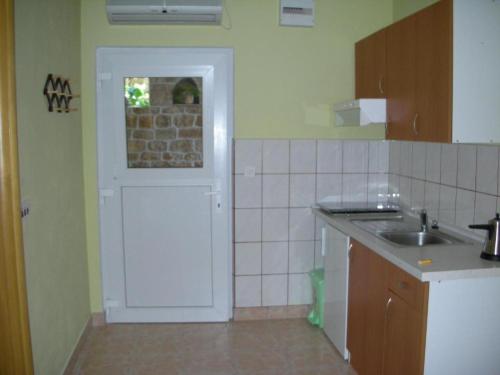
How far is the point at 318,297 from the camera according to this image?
344 centimetres

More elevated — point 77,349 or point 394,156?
point 394,156

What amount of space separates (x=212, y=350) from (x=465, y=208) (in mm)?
1886

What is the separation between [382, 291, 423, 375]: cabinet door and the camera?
208cm

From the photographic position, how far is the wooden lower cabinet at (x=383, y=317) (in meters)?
2.09

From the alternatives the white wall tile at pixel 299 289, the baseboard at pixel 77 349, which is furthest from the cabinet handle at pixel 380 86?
the baseboard at pixel 77 349

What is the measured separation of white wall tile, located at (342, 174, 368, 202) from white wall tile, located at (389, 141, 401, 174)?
209 millimetres

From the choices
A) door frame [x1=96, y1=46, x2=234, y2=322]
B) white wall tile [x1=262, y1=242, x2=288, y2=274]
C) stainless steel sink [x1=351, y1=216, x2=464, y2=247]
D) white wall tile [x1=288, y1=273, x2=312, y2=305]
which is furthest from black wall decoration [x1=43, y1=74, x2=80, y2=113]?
white wall tile [x1=288, y1=273, x2=312, y2=305]

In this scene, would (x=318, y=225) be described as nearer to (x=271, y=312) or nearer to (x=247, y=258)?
(x=247, y=258)

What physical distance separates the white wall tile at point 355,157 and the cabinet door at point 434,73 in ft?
3.43

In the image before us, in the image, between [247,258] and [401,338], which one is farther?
[247,258]

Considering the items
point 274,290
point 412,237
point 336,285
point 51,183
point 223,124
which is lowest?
point 274,290

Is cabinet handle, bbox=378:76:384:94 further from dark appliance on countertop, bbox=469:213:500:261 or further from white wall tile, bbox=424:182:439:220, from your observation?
dark appliance on countertop, bbox=469:213:500:261

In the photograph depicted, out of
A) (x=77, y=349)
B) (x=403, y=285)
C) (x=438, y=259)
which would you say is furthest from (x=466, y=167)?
(x=77, y=349)

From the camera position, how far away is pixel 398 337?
7.37 feet
